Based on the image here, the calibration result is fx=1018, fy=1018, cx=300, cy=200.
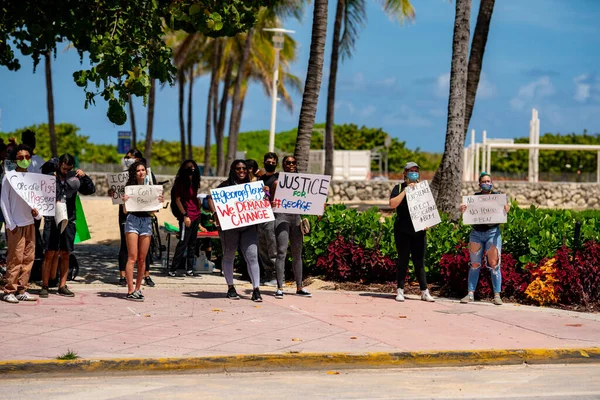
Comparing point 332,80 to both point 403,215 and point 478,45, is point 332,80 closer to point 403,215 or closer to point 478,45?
point 478,45

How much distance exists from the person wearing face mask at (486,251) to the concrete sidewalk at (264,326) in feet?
1.05

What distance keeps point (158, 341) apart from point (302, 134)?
9583 millimetres

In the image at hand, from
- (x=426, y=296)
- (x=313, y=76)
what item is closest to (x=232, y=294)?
(x=426, y=296)

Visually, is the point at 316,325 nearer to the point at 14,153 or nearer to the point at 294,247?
the point at 294,247

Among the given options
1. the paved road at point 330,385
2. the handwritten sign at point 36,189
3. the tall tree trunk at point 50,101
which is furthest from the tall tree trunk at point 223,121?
the paved road at point 330,385

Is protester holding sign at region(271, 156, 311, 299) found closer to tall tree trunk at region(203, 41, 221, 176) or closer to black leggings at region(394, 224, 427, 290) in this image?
black leggings at region(394, 224, 427, 290)

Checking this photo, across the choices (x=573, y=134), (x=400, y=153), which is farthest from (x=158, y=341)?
(x=400, y=153)

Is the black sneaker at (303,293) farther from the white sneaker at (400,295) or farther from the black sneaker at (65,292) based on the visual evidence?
the black sneaker at (65,292)

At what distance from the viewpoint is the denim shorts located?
1301 centimetres

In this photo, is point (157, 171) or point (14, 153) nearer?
point (14, 153)

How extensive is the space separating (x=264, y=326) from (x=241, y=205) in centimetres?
229

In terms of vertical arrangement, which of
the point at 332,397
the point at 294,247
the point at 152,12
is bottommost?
the point at 332,397

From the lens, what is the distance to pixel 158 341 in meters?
10.2

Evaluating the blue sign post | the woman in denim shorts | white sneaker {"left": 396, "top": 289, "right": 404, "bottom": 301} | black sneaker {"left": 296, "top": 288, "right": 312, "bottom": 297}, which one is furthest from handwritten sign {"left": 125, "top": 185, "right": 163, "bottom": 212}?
the blue sign post
